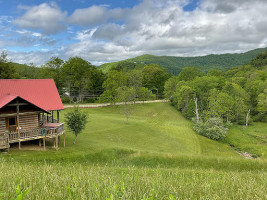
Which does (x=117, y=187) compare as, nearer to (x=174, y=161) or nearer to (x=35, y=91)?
(x=174, y=161)

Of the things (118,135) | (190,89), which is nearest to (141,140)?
(118,135)

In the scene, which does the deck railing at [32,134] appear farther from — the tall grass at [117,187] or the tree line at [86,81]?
the tree line at [86,81]

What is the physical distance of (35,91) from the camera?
22.4 m

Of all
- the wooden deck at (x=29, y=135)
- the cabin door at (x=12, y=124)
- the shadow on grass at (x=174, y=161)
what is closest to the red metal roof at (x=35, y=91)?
the cabin door at (x=12, y=124)

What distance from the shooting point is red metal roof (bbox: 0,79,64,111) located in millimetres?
20844

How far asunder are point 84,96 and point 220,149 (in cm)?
4827

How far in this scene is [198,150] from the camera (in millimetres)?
28734

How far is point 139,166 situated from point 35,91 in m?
15.3

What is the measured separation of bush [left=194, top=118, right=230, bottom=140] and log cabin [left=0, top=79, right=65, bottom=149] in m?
28.0

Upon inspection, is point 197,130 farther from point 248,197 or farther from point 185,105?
point 248,197

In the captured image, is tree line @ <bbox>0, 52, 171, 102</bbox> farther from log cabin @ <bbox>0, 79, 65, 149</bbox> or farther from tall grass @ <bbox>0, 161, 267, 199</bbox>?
tall grass @ <bbox>0, 161, 267, 199</bbox>

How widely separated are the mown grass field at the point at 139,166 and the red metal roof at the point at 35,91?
5.34 metres

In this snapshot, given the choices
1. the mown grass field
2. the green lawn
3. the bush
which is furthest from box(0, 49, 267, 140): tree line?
the mown grass field

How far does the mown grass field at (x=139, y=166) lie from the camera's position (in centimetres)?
374
